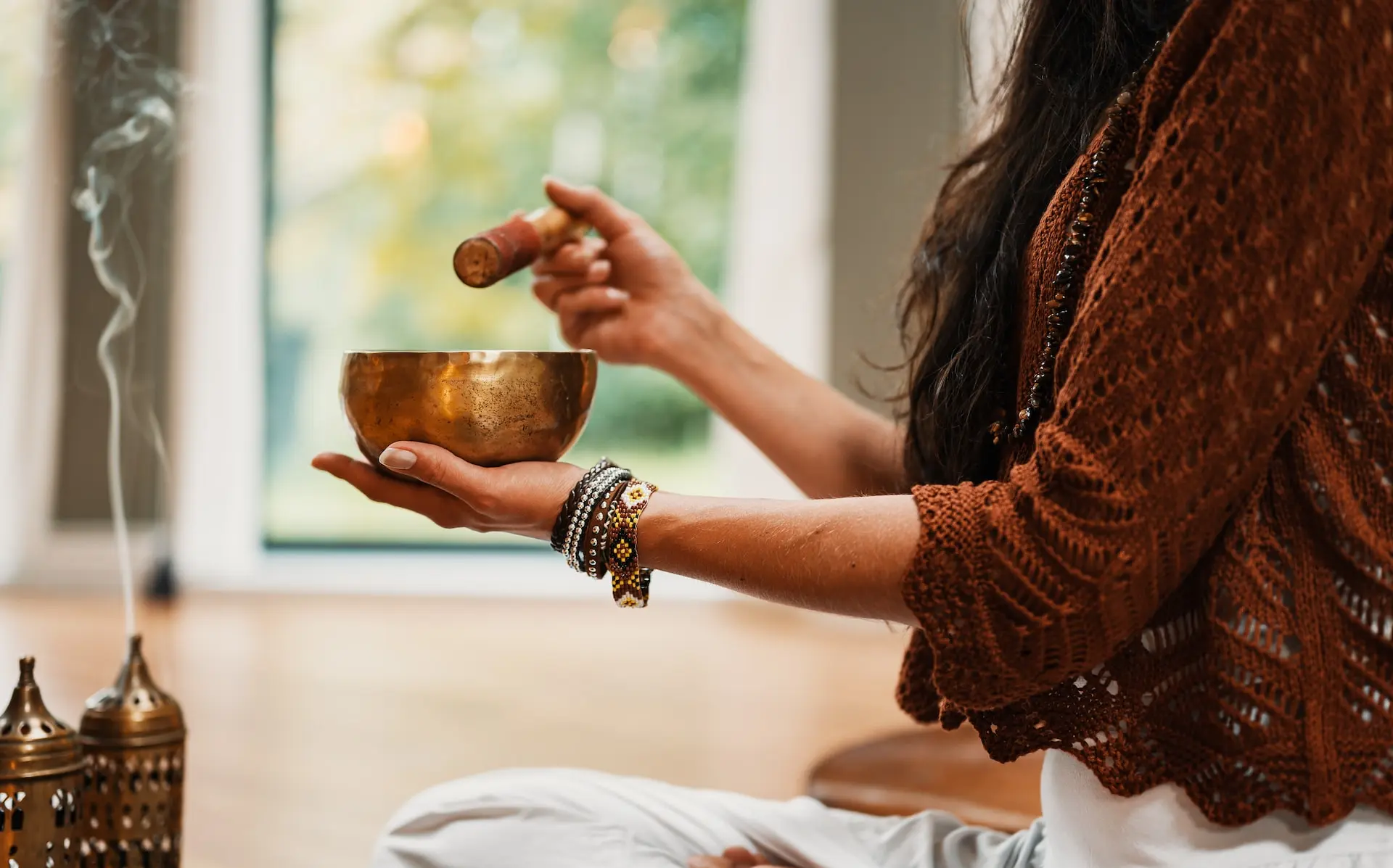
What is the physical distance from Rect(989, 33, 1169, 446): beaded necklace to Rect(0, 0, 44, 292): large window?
2.73 m

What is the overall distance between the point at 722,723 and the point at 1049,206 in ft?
5.97

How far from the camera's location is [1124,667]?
2.81 feet

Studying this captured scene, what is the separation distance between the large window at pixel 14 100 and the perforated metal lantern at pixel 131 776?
233 centimetres

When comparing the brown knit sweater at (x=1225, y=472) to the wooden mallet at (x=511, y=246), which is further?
the wooden mallet at (x=511, y=246)

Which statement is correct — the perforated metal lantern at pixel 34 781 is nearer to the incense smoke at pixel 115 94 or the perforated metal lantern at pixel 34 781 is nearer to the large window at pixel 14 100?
the incense smoke at pixel 115 94

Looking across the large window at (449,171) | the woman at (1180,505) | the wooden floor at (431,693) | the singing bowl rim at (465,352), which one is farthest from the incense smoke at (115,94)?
the large window at (449,171)

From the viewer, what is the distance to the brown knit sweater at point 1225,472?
A: 2.45 ft

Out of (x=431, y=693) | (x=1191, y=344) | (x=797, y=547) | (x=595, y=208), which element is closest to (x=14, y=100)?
(x=431, y=693)

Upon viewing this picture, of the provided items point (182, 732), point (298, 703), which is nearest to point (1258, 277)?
point (182, 732)

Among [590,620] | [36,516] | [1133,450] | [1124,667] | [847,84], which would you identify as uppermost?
[847,84]

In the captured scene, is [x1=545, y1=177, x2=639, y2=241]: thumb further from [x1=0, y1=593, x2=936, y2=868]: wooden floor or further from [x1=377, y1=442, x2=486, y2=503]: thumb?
[x1=0, y1=593, x2=936, y2=868]: wooden floor

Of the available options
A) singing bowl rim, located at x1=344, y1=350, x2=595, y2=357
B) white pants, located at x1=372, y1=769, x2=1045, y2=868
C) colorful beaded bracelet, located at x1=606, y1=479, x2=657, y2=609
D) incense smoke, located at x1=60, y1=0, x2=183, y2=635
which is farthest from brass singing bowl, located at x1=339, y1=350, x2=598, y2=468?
incense smoke, located at x1=60, y1=0, x2=183, y2=635

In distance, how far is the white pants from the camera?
1.08 m

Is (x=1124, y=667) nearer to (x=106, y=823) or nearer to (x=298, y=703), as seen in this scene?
(x=106, y=823)
